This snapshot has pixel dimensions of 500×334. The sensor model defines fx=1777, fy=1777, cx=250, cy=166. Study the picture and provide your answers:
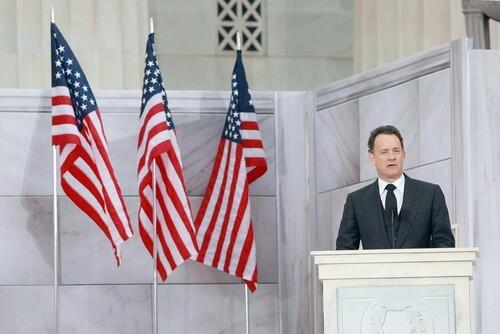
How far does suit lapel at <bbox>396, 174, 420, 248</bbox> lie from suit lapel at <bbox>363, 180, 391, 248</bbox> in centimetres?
11

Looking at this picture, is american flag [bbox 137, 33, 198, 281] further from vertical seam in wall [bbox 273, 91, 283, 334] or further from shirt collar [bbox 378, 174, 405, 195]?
shirt collar [bbox 378, 174, 405, 195]

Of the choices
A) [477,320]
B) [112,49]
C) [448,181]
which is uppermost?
[112,49]

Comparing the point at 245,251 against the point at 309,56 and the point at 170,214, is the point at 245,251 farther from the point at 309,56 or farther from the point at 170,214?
the point at 309,56

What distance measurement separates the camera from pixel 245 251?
16.2 meters

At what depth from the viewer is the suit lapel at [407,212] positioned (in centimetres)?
1162

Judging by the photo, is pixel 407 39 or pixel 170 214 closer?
pixel 170 214

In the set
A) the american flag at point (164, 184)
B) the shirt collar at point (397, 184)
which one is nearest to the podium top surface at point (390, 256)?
the shirt collar at point (397, 184)

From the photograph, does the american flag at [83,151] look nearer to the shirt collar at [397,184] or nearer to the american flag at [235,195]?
the american flag at [235,195]

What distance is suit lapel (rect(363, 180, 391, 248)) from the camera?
11.6 metres

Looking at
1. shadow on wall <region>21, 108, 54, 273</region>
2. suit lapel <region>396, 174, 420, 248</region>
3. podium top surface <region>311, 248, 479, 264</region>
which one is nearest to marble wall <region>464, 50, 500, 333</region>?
suit lapel <region>396, 174, 420, 248</region>

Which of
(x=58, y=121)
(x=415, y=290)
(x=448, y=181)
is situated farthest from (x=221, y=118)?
(x=415, y=290)

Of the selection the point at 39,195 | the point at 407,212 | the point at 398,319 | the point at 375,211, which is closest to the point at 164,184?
the point at 39,195

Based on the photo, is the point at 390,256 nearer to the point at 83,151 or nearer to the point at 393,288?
the point at 393,288

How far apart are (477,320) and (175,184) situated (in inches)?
122
